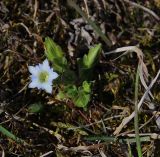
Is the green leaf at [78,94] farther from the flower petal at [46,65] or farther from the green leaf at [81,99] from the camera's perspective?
the flower petal at [46,65]

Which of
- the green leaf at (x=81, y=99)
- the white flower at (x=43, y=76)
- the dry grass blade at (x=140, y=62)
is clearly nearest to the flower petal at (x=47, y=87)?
the white flower at (x=43, y=76)

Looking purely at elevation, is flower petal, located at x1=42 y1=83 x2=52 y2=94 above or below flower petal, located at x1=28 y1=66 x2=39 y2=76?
below

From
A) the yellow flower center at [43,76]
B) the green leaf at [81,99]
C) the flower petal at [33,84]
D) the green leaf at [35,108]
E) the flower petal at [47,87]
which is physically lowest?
the green leaf at [81,99]

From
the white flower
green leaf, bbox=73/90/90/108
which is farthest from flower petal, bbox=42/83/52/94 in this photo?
green leaf, bbox=73/90/90/108

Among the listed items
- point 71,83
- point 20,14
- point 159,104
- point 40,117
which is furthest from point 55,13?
point 159,104

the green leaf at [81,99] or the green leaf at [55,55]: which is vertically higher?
the green leaf at [55,55]

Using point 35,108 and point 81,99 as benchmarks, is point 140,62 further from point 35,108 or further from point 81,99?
point 35,108

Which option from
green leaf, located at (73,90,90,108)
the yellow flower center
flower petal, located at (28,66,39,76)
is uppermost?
flower petal, located at (28,66,39,76)

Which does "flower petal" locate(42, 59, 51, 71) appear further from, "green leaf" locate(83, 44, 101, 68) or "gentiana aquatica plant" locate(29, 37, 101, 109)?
"green leaf" locate(83, 44, 101, 68)
